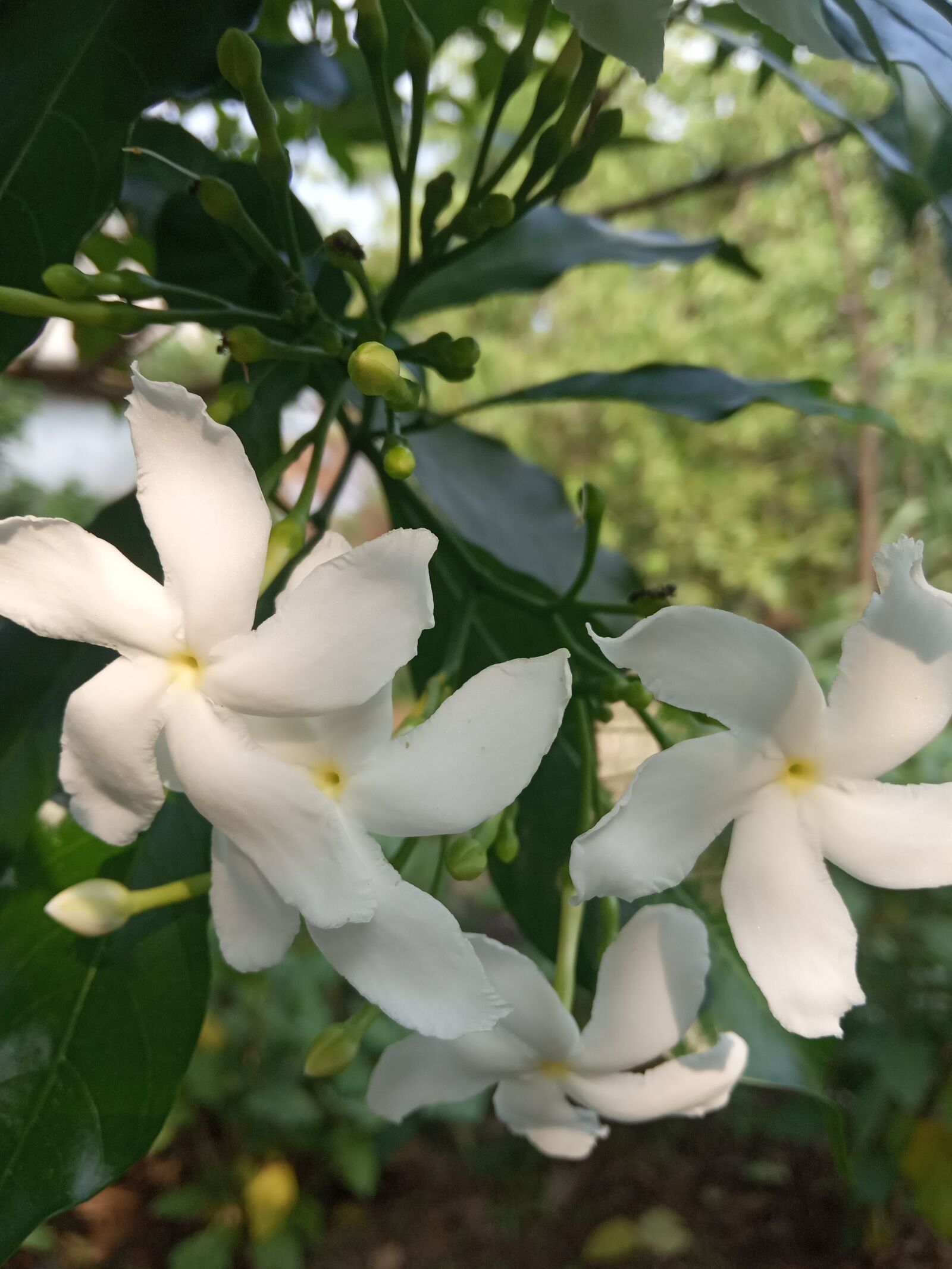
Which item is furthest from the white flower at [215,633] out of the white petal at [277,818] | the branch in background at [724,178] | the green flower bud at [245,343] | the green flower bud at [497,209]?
the branch in background at [724,178]

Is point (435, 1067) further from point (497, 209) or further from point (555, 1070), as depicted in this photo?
point (497, 209)

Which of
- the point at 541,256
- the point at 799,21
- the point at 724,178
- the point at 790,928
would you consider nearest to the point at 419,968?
the point at 790,928

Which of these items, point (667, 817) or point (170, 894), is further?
point (170, 894)

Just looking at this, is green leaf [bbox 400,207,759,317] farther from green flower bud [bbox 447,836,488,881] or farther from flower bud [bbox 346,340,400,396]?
green flower bud [bbox 447,836,488,881]

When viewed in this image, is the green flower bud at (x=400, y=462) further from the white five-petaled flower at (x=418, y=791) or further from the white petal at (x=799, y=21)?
the white petal at (x=799, y=21)

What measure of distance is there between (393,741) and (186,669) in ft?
0.31

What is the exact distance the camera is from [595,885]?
1.17ft

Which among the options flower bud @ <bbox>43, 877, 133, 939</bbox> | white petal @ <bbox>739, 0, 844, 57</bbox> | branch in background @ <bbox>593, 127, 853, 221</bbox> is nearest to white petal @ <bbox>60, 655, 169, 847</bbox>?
flower bud @ <bbox>43, 877, 133, 939</bbox>

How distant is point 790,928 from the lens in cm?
40

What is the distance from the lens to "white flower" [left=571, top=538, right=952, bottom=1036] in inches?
14.6

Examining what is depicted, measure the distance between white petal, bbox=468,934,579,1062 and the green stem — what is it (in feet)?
0.50

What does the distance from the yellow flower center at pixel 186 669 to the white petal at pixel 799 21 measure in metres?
0.35

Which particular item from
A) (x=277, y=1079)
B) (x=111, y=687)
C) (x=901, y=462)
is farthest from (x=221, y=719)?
(x=901, y=462)

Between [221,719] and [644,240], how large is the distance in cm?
66
